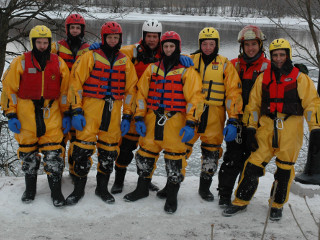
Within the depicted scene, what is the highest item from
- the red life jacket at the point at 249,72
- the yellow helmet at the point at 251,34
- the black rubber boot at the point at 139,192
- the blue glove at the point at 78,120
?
the yellow helmet at the point at 251,34

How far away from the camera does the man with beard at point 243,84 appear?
421 cm

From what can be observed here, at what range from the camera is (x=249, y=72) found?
4250 millimetres

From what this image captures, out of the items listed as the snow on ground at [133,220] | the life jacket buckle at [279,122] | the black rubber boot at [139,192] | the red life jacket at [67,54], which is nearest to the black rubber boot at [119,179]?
the snow on ground at [133,220]

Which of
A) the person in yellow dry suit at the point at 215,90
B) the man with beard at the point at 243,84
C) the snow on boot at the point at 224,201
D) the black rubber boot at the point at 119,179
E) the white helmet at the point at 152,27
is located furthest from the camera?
the black rubber boot at the point at 119,179

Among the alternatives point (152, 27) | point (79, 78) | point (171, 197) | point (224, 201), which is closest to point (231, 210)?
point (224, 201)

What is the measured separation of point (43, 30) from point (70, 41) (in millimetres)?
677

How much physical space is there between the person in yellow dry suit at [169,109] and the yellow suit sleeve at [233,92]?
0.35 metres

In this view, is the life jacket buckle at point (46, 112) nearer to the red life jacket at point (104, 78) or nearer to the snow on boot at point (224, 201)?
the red life jacket at point (104, 78)

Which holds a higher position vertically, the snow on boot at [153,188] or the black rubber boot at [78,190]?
the black rubber boot at [78,190]

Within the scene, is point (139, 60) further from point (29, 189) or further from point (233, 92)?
point (29, 189)

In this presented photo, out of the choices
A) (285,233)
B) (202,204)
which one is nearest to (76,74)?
(202,204)

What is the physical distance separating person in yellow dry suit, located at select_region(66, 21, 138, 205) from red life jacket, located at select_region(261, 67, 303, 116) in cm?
156

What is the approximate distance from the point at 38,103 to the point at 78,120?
49 cm

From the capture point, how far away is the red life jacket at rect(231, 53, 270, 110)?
13.8ft
